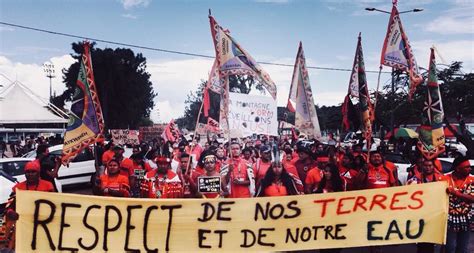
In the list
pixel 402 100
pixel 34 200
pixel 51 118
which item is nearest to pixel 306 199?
pixel 34 200

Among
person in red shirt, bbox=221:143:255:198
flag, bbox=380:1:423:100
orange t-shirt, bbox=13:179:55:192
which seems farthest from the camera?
flag, bbox=380:1:423:100

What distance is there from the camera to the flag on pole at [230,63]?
23.8ft

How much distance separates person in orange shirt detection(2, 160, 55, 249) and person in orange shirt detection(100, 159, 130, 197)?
2.18ft

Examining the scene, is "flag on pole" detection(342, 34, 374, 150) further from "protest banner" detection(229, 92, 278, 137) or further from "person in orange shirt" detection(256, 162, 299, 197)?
"person in orange shirt" detection(256, 162, 299, 197)

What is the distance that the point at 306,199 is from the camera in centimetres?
543

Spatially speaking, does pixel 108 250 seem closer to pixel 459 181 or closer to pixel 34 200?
pixel 34 200

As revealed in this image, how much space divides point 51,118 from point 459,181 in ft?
86.7

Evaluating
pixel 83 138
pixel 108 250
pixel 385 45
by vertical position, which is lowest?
pixel 108 250

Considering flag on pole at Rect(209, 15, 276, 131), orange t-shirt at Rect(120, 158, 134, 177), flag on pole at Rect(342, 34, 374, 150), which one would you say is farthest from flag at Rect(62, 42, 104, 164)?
flag on pole at Rect(342, 34, 374, 150)

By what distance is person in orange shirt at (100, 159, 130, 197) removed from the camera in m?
6.10

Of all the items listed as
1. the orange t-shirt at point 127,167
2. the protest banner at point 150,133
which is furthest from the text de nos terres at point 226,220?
the protest banner at point 150,133

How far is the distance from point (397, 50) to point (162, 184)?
5573 millimetres

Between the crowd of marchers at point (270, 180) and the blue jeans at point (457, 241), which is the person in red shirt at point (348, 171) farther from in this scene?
the blue jeans at point (457, 241)

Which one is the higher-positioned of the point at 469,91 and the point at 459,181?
the point at 469,91
